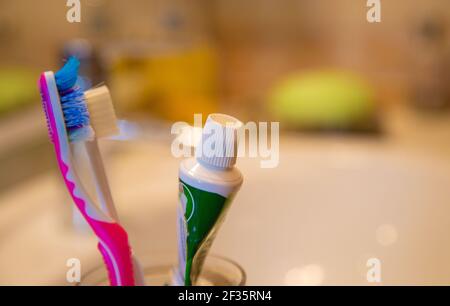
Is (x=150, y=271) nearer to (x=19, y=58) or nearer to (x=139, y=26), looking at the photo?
(x=19, y=58)

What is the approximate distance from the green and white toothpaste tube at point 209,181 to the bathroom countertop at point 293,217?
0.22 feet

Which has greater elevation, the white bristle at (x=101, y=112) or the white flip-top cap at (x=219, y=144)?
the white bristle at (x=101, y=112)

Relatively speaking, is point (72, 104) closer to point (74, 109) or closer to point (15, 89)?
point (74, 109)

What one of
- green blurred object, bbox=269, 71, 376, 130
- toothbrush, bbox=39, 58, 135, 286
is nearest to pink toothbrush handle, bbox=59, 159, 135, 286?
toothbrush, bbox=39, 58, 135, 286

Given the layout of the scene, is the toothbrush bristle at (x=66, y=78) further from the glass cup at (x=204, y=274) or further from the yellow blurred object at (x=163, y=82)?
the yellow blurred object at (x=163, y=82)

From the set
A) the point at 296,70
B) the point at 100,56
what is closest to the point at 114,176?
the point at 100,56

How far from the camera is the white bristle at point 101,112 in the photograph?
0.27m

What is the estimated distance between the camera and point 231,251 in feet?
1.18

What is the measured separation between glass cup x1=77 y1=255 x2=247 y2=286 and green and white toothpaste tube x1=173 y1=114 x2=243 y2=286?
0.03 meters

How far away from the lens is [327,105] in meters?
0.74

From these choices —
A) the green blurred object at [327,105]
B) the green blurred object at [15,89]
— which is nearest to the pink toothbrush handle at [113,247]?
the green blurred object at [15,89]

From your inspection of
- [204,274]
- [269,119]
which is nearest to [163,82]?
[269,119]

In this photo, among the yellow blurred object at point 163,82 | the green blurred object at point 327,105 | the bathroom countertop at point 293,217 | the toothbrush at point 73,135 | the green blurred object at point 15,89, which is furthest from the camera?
the green blurred object at point 327,105

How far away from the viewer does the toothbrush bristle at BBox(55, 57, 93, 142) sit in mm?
251
